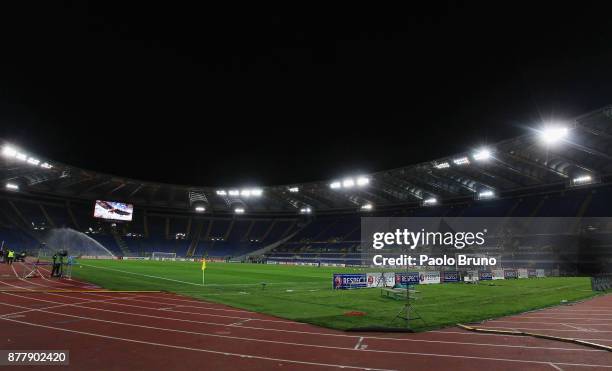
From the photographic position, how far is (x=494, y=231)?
181 ft

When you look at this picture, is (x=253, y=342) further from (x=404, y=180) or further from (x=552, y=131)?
(x=404, y=180)

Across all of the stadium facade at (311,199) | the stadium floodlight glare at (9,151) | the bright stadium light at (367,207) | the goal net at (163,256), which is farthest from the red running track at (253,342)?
the bright stadium light at (367,207)

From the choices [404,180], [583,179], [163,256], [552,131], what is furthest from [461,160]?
[163,256]

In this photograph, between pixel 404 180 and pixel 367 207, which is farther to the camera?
pixel 367 207

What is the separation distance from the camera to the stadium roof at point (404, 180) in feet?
137

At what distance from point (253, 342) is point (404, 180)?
5641cm

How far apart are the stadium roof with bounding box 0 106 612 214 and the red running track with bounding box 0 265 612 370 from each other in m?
31.7

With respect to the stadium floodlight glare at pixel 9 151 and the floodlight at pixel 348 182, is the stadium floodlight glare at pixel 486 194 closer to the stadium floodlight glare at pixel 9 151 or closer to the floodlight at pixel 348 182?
the floodlight at pixel 348 182

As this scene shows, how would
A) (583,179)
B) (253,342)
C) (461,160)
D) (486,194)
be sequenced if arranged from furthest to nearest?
(486,194) → (583,179) → (461,160) → (253,342)

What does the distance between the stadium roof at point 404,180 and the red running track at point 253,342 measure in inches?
1250

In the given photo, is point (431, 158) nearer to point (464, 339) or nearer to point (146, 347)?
point (464, 339)

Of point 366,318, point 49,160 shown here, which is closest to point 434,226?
point 366,318

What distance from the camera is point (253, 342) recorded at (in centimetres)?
908

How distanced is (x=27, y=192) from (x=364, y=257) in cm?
6545
